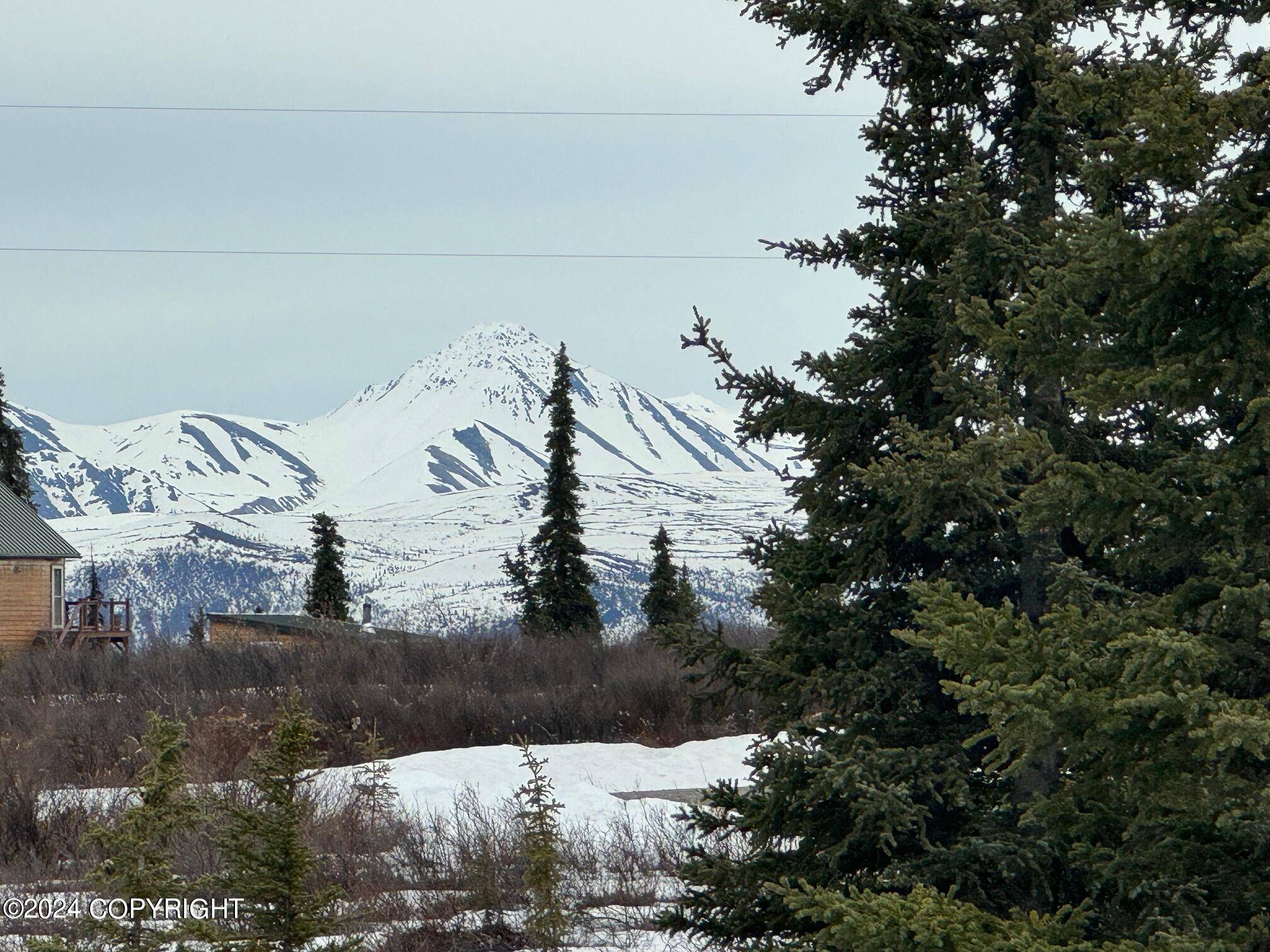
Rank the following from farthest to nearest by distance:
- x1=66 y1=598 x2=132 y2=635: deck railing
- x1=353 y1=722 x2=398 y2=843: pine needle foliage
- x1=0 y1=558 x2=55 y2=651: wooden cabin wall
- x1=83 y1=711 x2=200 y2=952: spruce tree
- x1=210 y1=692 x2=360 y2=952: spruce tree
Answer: x1=0 y1=558 x2=55 y2=651: wooden cabin wall
x1=66 y1=598 x2=132 y2=635: deck railing
x1=353 y1=722 x2=398 y2=843: pine needle foliage
x1=210 y1=692 x2=360 y2=952: spruce tree
x1=83 y1=711 x2=200 y2=952: spruce tree

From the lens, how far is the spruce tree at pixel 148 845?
4949 millimetres

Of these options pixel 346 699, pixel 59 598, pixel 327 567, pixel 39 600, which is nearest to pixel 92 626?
pixel 39 600

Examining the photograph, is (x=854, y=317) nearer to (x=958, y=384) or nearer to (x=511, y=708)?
(x=958, y=384)

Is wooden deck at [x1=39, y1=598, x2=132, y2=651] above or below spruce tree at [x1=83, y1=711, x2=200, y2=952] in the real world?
above

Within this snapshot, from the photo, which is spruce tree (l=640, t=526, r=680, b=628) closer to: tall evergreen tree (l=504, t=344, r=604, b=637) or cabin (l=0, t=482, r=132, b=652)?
tall evergreen tree (l=504, t=344, r=604, b=637)

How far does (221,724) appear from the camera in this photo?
16.8 metres

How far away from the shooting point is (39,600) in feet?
153

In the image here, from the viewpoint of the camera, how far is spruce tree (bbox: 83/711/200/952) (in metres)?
4.95

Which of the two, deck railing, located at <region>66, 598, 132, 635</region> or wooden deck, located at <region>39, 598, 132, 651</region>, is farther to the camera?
deck railing, located at <region>66, 598, 132, 635</region>

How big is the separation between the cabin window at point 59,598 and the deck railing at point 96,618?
0.67m

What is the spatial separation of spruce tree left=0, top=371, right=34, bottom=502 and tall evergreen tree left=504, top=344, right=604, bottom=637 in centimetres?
2062

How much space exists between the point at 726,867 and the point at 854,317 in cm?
294

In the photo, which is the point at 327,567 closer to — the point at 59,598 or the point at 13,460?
the point at 59,598

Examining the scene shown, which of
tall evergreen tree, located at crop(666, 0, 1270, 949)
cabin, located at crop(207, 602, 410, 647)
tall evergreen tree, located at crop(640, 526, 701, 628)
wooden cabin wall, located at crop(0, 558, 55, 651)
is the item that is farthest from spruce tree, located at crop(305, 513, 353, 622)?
tall evergreen tree, located at crop(666, 0, 1270, 949)
